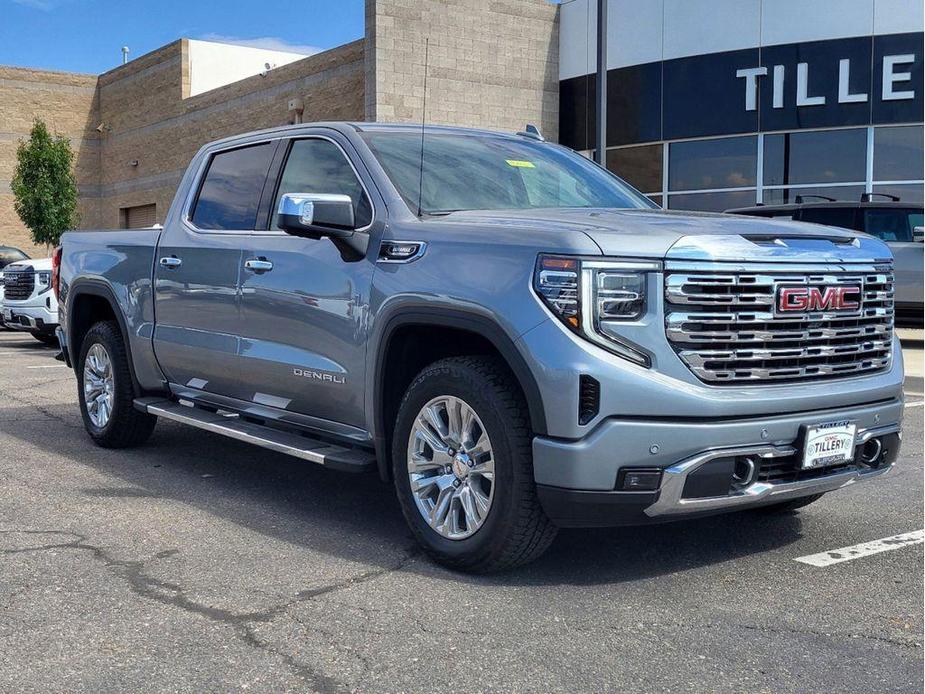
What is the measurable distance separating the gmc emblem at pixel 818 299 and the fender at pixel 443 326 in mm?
1042

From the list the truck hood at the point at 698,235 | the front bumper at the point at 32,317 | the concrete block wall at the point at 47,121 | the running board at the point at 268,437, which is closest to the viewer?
the truck hood at the point at 698,235

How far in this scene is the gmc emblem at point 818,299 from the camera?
440cm

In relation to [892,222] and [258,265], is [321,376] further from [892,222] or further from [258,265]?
[892,222]

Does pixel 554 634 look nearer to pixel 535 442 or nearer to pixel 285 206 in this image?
pixel 535 442

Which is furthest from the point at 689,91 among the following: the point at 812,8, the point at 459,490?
the point at 459,490

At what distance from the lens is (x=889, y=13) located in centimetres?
2142

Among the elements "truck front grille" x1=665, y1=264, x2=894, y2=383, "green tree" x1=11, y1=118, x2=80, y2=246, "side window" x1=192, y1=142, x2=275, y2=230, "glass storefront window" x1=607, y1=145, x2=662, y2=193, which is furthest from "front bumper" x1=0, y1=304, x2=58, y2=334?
"green tree" x1=11, y1=118, x2=80, y2=246

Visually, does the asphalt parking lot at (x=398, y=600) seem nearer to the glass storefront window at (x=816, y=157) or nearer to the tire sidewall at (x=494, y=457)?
the tire sidewall at (x=494, y=457)

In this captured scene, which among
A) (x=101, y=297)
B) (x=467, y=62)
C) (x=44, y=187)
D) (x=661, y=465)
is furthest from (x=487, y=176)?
(x=44, y=187)

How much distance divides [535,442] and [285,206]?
1.65 metres

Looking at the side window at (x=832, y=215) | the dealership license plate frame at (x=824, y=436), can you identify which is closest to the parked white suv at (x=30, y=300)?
the side window at (x=832, y=215)

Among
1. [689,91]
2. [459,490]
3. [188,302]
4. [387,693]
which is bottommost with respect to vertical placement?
[387,693]

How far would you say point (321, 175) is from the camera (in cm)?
584

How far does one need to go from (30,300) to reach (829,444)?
13477 mm
